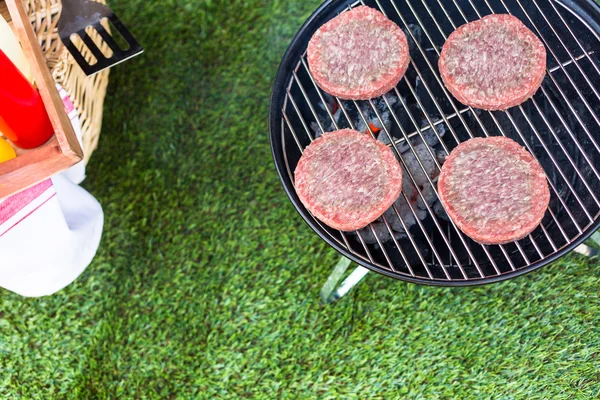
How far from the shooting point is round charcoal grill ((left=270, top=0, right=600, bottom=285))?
69.3 inches

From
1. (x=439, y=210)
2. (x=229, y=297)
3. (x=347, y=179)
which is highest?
(x=347, y=179)

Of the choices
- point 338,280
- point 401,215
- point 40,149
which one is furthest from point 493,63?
point 40,149

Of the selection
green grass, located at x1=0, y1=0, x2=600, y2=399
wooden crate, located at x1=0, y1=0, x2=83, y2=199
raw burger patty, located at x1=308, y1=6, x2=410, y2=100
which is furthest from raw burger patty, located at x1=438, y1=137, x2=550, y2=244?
wooden crate, located at x1=0, y1=0, x2=83, y2=199

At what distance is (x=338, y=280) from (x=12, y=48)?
1445mm

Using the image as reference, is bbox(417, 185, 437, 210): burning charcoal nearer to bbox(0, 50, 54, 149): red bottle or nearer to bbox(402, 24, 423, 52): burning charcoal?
bbox(402, 24, 423, 52): burning charcoal

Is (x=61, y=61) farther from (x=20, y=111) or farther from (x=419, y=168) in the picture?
(x=419, y=168)

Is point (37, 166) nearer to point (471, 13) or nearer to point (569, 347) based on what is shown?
point (471, 13)

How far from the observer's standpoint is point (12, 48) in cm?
179

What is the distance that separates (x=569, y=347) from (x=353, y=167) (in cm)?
127

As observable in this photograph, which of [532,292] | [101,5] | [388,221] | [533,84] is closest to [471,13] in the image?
[533,84]

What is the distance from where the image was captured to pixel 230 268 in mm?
2584

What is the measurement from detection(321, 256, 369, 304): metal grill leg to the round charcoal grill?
27 centimetres

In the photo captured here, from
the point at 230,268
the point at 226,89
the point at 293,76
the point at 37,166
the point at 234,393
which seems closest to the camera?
the point at 37,166

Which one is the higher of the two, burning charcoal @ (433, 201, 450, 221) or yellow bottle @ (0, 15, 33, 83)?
yellow bottle @ (0, 15, 33, 83)
